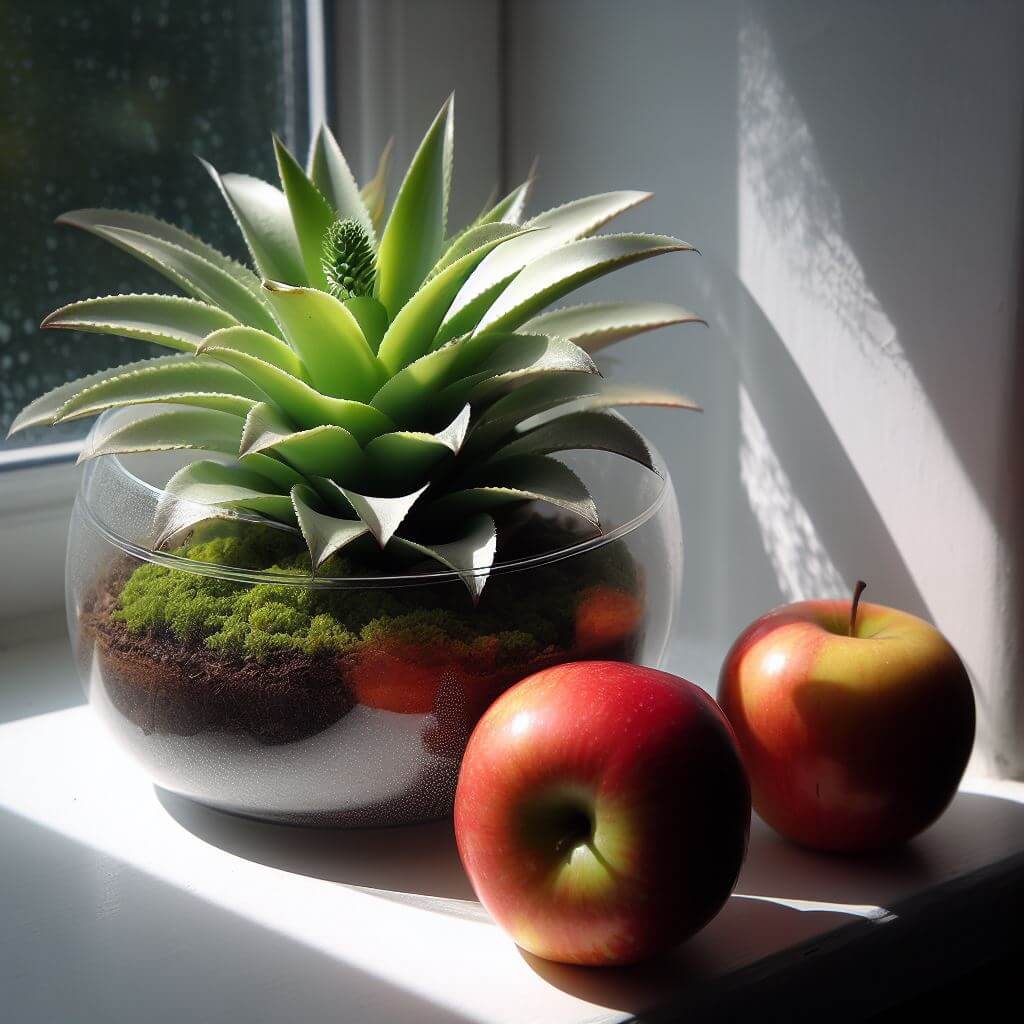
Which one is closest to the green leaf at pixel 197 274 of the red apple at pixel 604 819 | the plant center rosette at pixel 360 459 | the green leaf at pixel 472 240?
the plant center rosette at pixel 360 459

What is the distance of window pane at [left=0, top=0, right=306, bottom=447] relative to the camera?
3.30ft

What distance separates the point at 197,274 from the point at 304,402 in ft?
0.40

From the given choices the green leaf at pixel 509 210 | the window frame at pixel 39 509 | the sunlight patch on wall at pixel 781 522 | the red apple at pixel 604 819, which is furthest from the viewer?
the window frame at pixel 39 509

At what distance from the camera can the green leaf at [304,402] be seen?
0.66 metres

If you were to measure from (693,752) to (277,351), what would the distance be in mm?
311

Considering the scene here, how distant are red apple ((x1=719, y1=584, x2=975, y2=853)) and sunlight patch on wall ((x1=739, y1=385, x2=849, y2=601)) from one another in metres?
0.18

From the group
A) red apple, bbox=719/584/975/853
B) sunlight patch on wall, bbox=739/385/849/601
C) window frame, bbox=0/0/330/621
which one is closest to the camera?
red apple, bbox=719/584/975/853

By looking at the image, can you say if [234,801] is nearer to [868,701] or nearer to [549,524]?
[549,524]

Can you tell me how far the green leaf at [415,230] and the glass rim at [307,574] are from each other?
0.16 metres

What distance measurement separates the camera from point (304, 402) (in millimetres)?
683

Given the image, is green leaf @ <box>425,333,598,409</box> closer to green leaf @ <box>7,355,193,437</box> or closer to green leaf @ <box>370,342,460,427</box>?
green leaf @ <box>370,342,460,427</box>

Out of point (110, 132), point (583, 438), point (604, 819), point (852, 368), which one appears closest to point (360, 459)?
point (583, 438)

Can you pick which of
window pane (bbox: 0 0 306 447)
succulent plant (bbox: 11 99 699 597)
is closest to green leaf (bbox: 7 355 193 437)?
succulent plant (bbox: 11 99 699 597)

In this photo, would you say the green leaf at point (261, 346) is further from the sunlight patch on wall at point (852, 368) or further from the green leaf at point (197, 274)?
the sunlight patch on wall at point (852, 368)
